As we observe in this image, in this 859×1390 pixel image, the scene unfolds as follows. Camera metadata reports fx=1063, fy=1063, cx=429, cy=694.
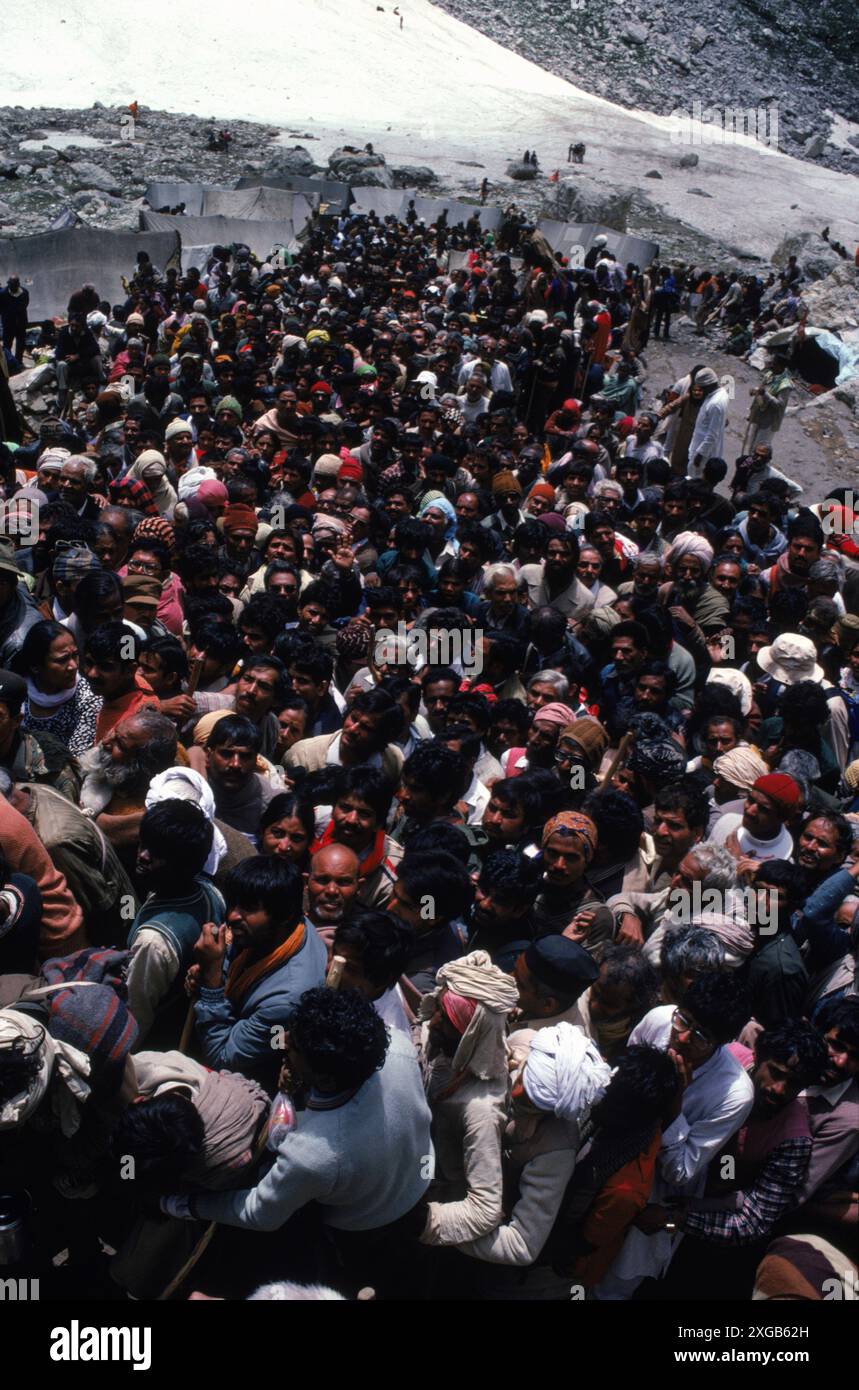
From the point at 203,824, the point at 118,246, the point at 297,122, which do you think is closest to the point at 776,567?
the point at 203,824

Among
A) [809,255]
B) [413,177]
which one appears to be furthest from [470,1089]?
[413,177]

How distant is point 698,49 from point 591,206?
35.1m

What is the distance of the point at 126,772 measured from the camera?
3545 millimetres

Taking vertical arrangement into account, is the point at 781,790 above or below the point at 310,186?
below

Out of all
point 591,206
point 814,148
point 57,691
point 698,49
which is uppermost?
point 698,49

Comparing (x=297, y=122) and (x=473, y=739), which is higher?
(x=297, y=122)

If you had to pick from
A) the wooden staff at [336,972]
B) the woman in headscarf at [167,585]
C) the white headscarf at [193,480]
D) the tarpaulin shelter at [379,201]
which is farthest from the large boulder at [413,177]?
the wooden staff at [336,972]

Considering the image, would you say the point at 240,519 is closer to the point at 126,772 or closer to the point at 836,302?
the point at 126,772

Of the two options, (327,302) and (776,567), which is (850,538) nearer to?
(776,567)

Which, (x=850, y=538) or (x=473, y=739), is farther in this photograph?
(x=850, y=538)

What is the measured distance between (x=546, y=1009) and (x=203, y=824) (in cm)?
113

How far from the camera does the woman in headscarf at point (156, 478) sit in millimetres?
6953

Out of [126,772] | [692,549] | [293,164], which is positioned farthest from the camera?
[293,164]
